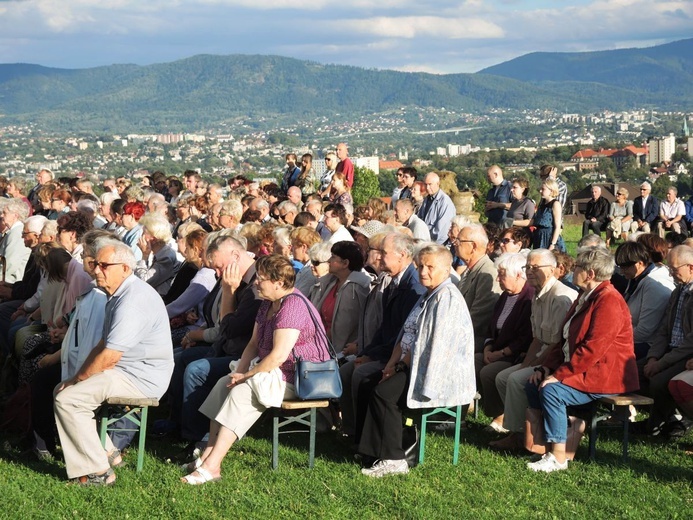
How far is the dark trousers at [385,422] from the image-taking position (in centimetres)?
601

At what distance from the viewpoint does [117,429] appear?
6.30 metres

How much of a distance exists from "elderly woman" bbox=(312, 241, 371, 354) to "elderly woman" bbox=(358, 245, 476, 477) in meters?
1.01

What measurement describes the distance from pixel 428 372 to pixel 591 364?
40.6 inches

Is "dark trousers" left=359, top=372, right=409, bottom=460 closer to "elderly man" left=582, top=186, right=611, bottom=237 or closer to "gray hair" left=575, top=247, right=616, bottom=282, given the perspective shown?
"gray hair" left=575, top=247, right=616, bottom=282

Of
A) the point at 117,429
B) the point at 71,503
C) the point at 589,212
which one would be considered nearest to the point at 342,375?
the point at 117,429

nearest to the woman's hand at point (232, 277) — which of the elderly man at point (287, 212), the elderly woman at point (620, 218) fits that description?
the elderly man at point (287, 212)

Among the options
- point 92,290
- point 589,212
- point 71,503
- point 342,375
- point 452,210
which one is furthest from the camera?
point 589,212

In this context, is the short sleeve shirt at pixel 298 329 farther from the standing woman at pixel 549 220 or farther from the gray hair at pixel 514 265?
the standing woman at pixel 549 220

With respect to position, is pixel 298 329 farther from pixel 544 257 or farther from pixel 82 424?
pixel 544 257

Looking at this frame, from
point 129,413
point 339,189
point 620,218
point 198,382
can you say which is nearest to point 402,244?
point 198,382

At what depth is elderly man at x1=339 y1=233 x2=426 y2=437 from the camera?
21.6 ft

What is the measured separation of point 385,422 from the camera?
605cm

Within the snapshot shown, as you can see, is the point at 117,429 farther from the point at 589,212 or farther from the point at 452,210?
the point at 589,212

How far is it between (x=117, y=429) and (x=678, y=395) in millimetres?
3706
